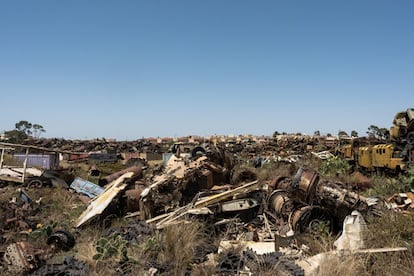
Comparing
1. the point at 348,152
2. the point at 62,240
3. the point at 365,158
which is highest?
the point at 348,152

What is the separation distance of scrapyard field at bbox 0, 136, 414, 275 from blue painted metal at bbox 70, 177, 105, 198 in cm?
4

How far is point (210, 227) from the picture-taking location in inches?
246

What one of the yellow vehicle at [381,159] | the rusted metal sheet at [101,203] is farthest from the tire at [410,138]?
the rusted metal sheet at [101,203]

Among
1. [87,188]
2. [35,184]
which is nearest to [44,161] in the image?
[35,184]

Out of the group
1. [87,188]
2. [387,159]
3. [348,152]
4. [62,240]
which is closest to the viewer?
[62,240]

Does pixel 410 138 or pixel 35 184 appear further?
pixel 410 138

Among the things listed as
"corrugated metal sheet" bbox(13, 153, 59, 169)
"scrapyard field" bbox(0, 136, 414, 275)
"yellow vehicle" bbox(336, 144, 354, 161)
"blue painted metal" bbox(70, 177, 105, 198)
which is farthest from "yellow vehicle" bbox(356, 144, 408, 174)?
"corrugated metal sheet" bbox(13, 153, 59, 169)

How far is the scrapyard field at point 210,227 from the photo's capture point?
4395 millimetres

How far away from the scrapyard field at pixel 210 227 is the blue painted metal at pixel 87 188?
4cm

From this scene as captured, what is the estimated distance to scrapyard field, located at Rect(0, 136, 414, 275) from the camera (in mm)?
4395

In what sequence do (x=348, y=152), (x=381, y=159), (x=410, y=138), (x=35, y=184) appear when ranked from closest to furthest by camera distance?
1. (x=35, y=184)
2. (x=410, y=138)
3. (x=381, y=159)
4. (x=348, y=152)

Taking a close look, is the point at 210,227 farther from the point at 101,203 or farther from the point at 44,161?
the point at 44,161

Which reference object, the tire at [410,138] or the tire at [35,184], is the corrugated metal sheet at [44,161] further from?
the tire at [410,138]

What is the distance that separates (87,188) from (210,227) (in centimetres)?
535
